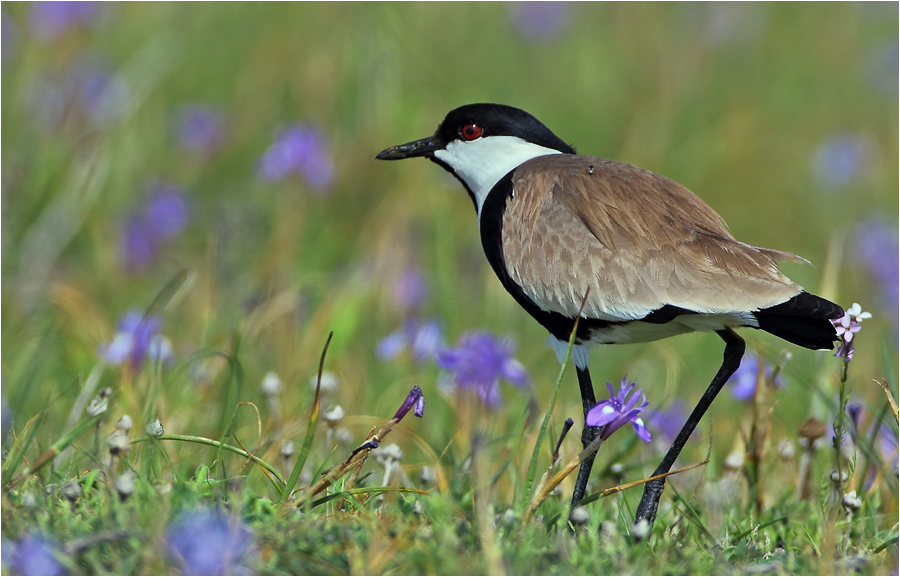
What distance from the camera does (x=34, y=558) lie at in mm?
2133

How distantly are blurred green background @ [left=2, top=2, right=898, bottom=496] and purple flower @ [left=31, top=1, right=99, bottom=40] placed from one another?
0.03m

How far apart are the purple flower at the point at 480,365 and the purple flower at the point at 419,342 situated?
1.28 ft

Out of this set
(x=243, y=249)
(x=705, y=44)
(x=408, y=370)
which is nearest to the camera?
(x=408, y=370)

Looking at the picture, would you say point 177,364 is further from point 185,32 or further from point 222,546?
point 185,32

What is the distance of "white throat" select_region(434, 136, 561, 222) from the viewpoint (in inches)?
148

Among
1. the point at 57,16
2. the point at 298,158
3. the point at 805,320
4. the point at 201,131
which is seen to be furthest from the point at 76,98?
the point at 805,320

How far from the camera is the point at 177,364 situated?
13.9ft

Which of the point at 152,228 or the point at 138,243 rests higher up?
the point at 152,228

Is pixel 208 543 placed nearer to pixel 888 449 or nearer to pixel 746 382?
pixel 746 382

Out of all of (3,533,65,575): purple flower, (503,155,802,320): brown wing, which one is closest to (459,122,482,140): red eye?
(503,155,802,320): brown wing

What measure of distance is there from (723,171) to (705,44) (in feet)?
4.22

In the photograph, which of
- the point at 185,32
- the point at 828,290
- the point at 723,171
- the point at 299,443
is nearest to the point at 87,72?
the point at 185,32

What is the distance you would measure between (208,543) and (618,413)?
43.9 inches

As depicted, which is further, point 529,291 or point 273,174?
point 273,174
